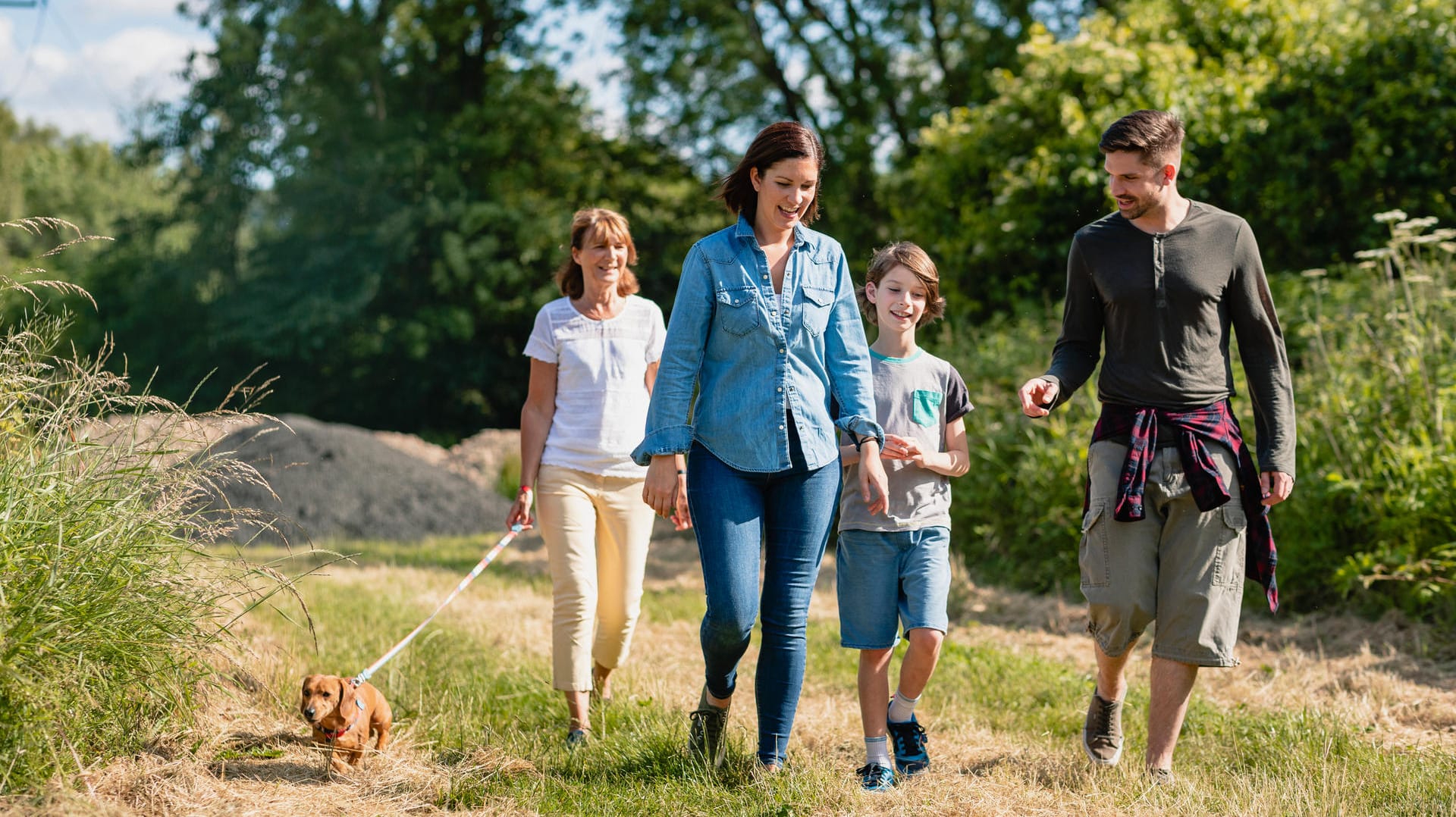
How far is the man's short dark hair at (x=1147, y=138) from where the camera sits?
11.9 ft

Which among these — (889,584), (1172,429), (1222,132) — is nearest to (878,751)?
(889,584)

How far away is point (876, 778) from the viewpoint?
371 centimetres

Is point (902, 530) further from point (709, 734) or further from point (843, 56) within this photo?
point (843, 56)

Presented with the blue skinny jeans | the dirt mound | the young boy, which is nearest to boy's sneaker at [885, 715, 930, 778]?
the young boy

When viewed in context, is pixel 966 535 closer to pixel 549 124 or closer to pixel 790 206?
pixel 790 206

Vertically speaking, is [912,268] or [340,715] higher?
[912,268]

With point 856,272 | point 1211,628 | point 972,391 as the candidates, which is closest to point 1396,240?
point 972,391

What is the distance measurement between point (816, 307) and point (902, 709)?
4.61 feet

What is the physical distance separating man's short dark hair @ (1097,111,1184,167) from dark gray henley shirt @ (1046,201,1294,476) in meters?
0.23

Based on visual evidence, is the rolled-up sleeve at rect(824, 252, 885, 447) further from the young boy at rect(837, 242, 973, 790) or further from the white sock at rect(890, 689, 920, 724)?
the white sock at rect(890, 689, 920, 724)

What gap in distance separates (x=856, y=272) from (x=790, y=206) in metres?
9.97

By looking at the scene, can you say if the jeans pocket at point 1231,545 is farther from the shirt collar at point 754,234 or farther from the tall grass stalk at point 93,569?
the tall grass stalk at point 93,569

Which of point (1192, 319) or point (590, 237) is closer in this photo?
point (1192, 319)

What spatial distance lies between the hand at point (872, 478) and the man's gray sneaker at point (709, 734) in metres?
0.84
